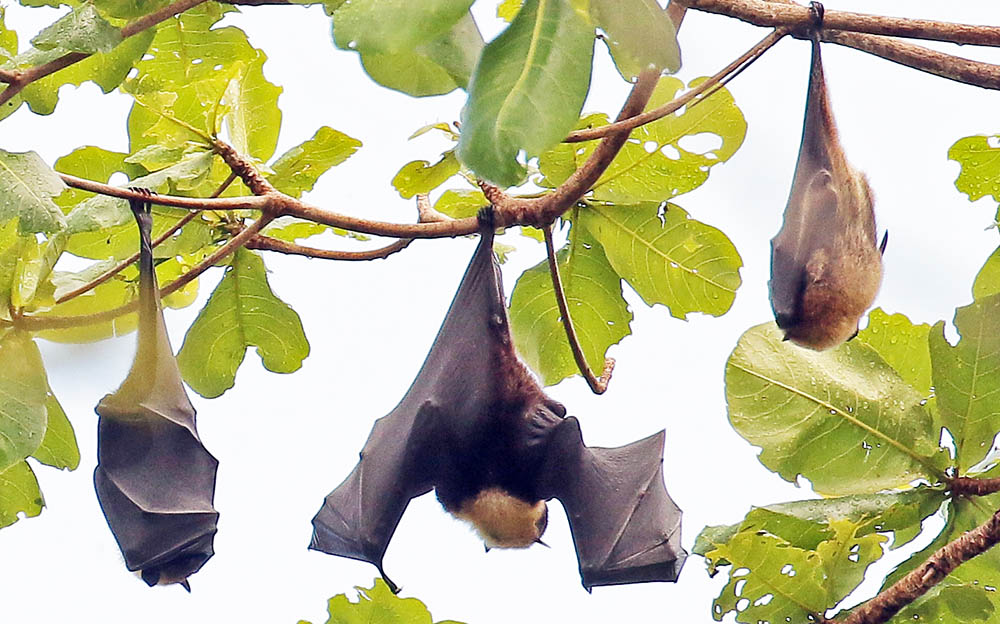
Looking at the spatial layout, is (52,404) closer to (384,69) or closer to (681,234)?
(384,69)

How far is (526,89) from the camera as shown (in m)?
1.03

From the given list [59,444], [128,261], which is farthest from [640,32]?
[59,444]

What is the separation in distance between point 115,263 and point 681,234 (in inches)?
42.1

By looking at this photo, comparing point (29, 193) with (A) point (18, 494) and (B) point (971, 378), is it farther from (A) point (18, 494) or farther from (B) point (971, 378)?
(B) point (971, 378)

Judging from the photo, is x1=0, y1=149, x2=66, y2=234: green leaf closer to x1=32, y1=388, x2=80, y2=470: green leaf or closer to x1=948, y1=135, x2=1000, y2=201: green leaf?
x1=32, y1=388, x2=80, y2=470: green leaf

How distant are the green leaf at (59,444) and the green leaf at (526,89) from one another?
3.96 ft

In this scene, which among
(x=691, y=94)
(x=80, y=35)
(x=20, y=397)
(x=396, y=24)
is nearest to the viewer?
(x=396, y=24)

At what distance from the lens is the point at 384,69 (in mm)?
1381

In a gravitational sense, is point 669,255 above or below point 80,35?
below

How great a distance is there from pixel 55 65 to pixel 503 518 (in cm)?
111

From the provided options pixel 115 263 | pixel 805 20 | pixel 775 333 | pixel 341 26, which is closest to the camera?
pixel 341 26

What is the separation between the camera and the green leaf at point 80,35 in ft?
4.17

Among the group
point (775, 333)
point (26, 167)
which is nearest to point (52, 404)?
point (26, 167)

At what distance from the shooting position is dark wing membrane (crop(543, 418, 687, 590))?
180 centimetres
